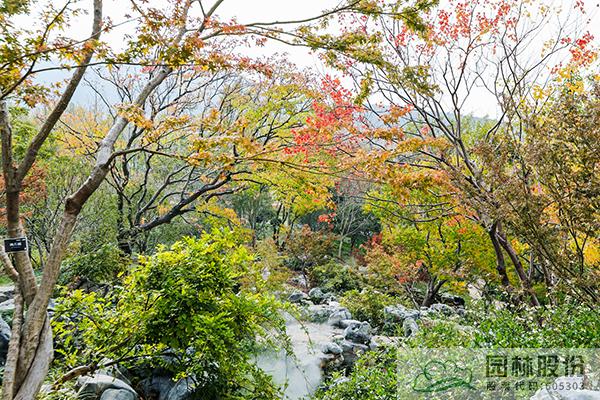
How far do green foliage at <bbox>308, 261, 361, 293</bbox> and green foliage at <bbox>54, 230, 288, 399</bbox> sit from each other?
878cm

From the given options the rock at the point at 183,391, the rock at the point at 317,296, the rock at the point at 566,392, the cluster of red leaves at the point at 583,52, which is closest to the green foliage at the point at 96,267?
the rock at the point at 183,391

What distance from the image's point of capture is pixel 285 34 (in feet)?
12.4

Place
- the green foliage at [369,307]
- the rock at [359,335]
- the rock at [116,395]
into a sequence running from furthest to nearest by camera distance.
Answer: the green foliage at [369,307] → the rock at [359,335] → the rock at [116,395]

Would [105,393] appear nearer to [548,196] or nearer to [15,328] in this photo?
[15,328]

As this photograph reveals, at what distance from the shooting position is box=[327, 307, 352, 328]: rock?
8.55 meters

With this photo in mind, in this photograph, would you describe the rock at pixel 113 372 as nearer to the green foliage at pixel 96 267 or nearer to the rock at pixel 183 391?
the rock at pixel 183 391

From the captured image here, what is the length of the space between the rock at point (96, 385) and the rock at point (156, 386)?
17.6 inches

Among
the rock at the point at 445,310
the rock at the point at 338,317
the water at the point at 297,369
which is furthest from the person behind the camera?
the rock at the point at 338,317

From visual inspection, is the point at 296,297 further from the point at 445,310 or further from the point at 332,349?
the point at 332,349

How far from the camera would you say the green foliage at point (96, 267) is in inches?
281

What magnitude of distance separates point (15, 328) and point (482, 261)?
851 centimetres

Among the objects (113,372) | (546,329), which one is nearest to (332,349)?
(113,372)

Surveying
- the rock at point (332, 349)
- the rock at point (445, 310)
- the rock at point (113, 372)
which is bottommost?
the rock at point (113, 372)

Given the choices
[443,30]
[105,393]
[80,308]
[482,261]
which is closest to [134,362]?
[105,393]
